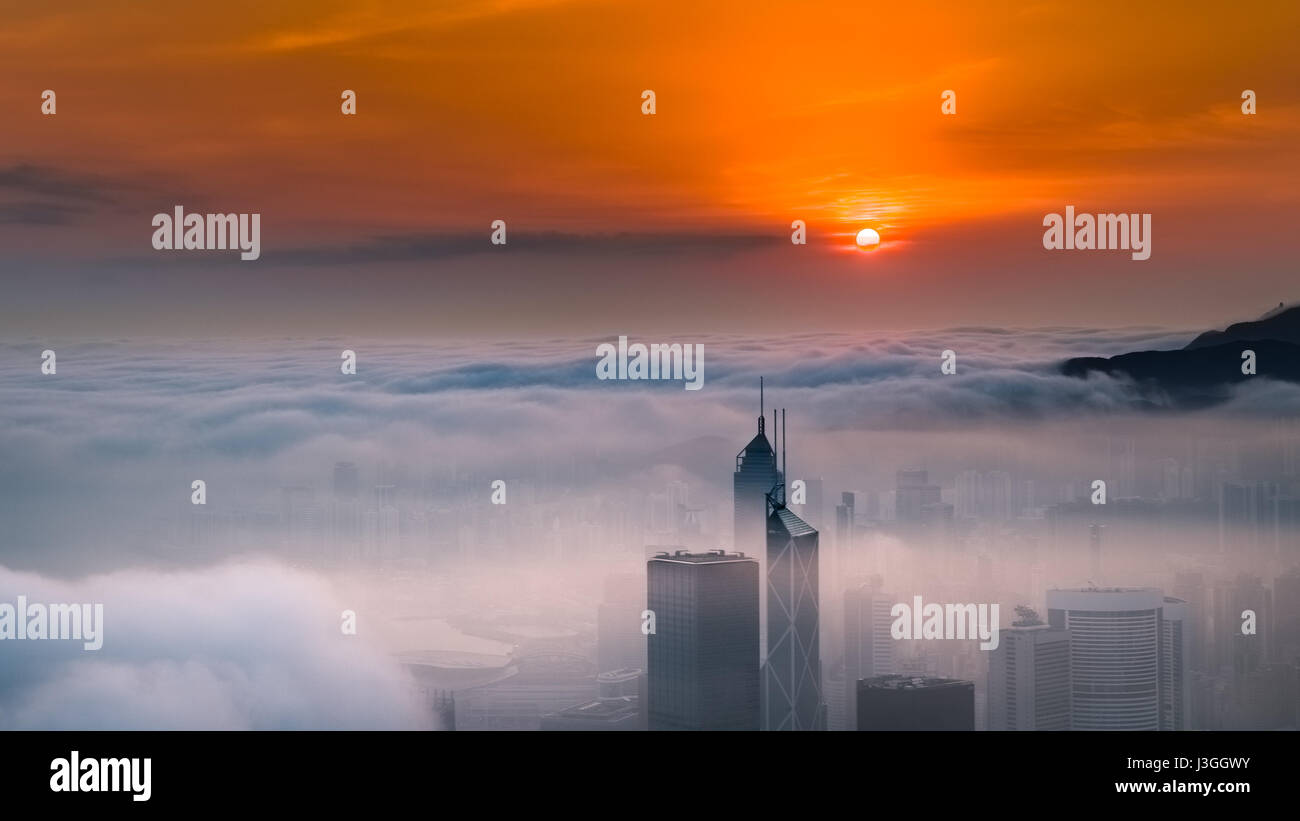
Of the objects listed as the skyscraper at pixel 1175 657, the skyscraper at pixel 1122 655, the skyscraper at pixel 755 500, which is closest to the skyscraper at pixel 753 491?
the skyscraper at pixel 755 500

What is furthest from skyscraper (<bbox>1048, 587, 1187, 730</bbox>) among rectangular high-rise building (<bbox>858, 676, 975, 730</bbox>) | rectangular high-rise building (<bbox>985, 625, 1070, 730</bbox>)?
rectangular high-rise building (<bbox>858, 676, 975, 730</bbox>)

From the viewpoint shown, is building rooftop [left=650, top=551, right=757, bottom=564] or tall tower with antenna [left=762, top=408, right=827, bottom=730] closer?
building rooftop [left=650, top=551, right=757, bottom=564]

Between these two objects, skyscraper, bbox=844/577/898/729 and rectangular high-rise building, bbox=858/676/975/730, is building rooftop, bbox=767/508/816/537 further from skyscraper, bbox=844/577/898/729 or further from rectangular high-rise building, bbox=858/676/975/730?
rectangular high-rise building, bbox=858/676/975/730

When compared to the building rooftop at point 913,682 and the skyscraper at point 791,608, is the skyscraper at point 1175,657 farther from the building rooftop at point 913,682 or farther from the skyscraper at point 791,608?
the skyscraper at point 791,608

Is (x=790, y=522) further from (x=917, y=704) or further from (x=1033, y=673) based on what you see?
(x=1033, y=673)

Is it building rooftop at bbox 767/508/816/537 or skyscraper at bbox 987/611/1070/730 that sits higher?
building rooftop at bbox 767/508/816/537
